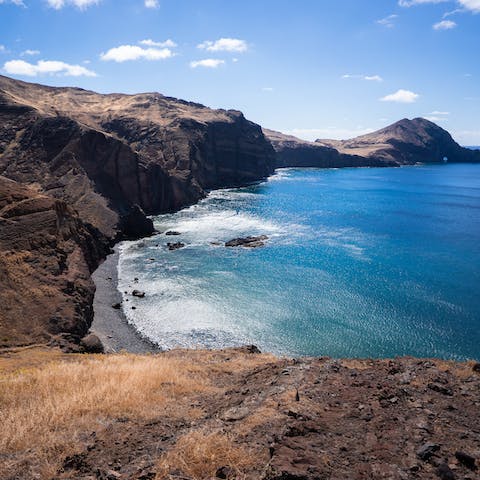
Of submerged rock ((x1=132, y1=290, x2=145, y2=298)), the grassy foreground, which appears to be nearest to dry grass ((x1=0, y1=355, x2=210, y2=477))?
the grassy foreground

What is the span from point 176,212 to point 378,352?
8088 cm

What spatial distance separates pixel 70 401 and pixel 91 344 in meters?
23.4

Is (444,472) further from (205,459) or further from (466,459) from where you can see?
(205,459)

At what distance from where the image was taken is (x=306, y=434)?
1288 cm

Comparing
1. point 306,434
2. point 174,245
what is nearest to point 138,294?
point 174,245

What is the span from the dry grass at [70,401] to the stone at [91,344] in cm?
1489

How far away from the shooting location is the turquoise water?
152 ft

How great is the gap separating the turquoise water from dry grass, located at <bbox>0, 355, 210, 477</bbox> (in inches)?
931

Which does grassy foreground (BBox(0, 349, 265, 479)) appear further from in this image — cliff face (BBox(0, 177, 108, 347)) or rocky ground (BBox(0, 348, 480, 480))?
cliff face (BBox(0, 177, 108, 347))

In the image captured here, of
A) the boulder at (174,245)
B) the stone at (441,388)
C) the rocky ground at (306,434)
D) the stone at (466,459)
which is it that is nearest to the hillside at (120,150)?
the boulder at (174,245)

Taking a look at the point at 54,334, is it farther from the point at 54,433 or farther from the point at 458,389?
the point at 458,389

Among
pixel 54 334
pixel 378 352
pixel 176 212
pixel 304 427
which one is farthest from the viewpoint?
pixel 176 212

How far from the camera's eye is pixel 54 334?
38750 millimetres

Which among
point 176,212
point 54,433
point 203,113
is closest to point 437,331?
point 54,433
